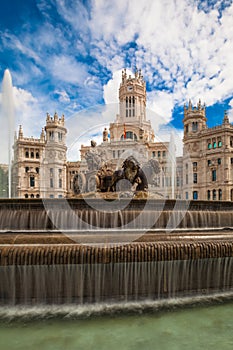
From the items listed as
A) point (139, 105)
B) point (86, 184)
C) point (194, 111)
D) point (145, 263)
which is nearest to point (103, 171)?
point (86, 184)

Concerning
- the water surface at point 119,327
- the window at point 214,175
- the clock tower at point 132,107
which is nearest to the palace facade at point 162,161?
the window at point 214,175

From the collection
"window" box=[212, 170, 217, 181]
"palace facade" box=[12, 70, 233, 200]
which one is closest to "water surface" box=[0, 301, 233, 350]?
"palace facade" box=[12, 70, 233, 200]

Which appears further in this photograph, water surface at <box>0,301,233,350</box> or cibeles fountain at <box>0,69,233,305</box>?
cibeles fountain at <box>0,69,233,305</box>

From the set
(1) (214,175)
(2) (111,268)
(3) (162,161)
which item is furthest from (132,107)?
(2) (111,268)

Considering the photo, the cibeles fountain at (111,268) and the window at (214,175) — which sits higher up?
the window at (214,175)

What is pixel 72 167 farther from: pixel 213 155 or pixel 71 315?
pixel 71 315

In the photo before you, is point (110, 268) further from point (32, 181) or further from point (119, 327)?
point (32, 181)

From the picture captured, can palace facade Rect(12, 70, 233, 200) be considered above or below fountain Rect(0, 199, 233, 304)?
above

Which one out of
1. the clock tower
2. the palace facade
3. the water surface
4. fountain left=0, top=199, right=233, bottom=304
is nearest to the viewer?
the water surface

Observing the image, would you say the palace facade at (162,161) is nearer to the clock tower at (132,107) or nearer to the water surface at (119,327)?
the clock tower at (132,107)

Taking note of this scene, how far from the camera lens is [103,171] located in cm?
1589

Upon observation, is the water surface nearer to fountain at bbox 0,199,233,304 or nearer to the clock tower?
fountain at bbox 0,199,233,304

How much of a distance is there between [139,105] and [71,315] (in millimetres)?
76354

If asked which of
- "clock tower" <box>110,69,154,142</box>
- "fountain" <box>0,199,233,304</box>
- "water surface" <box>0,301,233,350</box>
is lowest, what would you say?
"water surface" <box>0,301,233,350</box>
